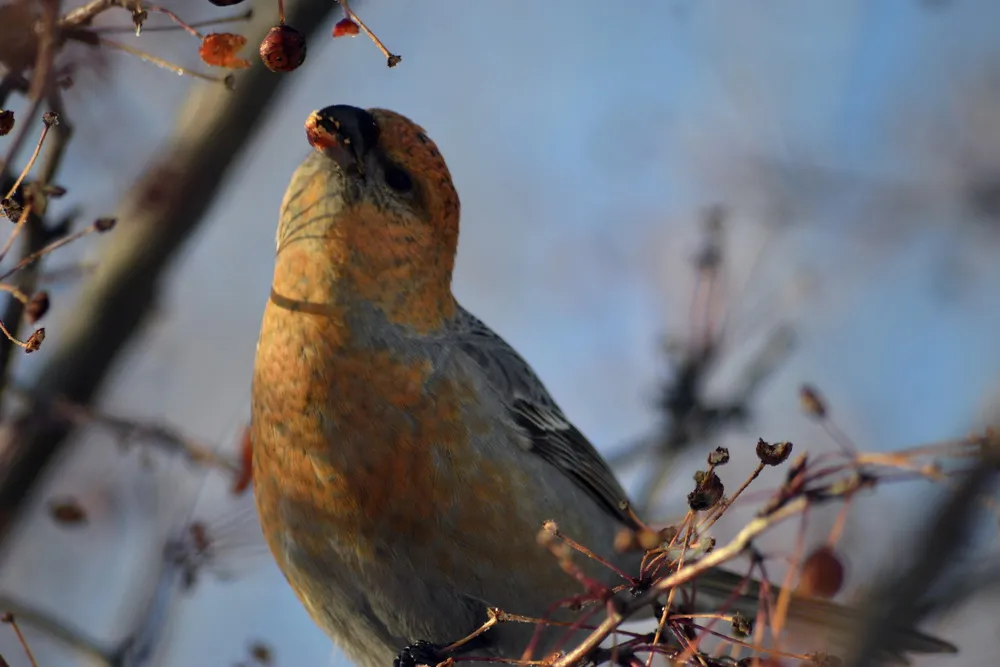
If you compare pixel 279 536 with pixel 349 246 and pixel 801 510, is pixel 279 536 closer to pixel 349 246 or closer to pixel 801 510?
pixel 349 246

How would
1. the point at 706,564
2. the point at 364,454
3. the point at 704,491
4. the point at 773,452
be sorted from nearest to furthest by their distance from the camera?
the point at 706,564, the point at 773,452, the point at 704,491, the point at 364,454

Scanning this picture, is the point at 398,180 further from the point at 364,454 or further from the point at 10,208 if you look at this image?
the point at 10,208

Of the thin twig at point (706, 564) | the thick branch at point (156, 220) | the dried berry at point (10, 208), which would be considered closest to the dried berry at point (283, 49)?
the dried berry at point (10, 208)

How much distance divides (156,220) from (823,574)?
2.73 m

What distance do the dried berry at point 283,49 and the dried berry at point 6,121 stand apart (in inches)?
25.6

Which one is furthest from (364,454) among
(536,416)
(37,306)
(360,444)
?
(37,306)

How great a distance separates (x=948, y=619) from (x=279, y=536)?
2298 millimetres

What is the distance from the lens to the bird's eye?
3871mm

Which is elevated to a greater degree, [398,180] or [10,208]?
[398,180]

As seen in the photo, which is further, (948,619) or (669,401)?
(669,401)

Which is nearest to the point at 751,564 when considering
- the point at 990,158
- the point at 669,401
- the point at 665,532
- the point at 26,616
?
the point at 665,532

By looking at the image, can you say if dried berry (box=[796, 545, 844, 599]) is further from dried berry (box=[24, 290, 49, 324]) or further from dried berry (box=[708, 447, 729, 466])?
dried berry (box=[24, 290, 49, 324])

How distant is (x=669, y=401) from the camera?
205 inches

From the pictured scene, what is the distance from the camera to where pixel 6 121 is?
2416 millimetres
